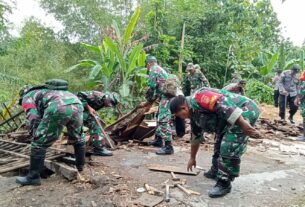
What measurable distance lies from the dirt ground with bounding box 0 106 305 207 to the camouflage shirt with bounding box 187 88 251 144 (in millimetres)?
782

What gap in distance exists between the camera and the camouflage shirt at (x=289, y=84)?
1021 centimetres

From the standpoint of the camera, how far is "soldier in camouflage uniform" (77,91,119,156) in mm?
5520

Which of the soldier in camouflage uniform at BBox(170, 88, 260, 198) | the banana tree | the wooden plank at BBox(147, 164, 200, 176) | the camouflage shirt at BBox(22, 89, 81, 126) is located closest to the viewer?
the soldier in camouflage uniform at BBox(170, 88, 260, 198)

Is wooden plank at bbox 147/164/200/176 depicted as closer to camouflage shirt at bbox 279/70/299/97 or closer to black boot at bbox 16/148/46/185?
black boot at bbox 16/148/46/185

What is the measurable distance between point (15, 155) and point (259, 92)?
13.6m

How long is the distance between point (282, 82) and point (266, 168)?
19.3 feet

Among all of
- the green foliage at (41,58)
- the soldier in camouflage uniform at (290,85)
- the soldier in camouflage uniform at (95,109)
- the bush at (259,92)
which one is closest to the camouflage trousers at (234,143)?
the soldier in camouflage uniform at (95,109)

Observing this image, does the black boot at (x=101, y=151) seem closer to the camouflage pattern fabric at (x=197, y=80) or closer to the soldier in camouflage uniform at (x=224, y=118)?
the soldier in camouflage uniform at (x=224, y=118)

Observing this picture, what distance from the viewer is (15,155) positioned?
5.20 m

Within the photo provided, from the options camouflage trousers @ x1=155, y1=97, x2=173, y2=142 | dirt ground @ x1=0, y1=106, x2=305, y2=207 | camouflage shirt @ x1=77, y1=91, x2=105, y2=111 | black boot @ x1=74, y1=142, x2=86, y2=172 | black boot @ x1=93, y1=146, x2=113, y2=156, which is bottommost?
dirt ground @ x1=0, y1=106, x2=305, y2=207

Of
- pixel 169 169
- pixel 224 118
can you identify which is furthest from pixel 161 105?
pixel 224 118

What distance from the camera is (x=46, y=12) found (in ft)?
66.2

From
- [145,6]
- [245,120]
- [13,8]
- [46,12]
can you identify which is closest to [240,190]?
[245,120]

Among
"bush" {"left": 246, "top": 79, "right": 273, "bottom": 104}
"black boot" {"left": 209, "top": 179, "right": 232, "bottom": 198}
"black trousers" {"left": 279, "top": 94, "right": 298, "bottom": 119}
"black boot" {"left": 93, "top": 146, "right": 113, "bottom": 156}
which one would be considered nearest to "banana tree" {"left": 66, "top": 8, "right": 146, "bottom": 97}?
"black boot" {"left": 93, "top": 146, "right": 113, "bottom": 156}
